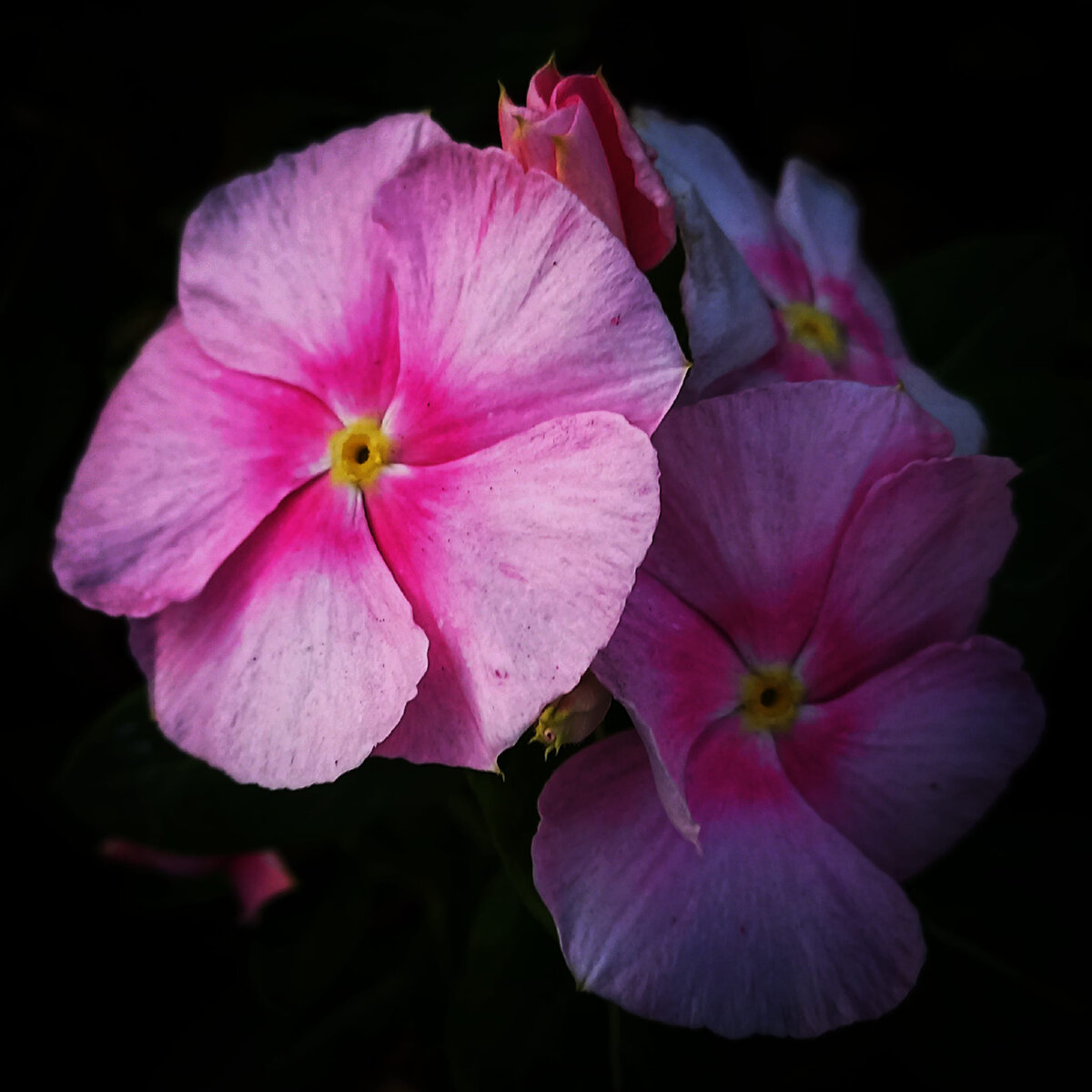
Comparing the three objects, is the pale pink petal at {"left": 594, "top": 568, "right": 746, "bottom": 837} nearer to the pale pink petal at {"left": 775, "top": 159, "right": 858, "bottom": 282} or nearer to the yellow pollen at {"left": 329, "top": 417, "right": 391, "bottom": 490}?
the yellow pollen at {"left": 329, "top": 417, "right": 391, "bottom": 490}

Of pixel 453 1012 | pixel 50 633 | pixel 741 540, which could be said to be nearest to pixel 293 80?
pixel 50 633

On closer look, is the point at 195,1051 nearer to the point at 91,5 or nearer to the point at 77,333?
the point at 77,333

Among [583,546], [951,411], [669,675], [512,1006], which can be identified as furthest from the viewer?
[512,1006]

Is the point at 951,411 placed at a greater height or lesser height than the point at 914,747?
greater

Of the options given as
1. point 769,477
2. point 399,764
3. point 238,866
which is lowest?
point 238,866

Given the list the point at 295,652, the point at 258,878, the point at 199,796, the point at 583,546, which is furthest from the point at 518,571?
the point at 258,878

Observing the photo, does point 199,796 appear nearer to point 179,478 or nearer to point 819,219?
point 179,478

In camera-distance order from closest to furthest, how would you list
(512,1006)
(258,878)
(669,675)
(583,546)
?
1. (583,546)
2. (669,675)
3. (512,1006)
4. (258,878)
